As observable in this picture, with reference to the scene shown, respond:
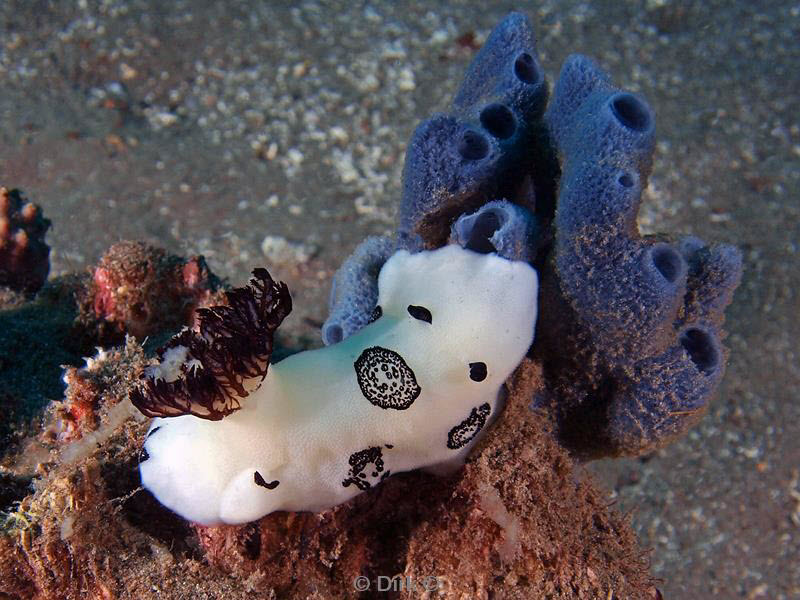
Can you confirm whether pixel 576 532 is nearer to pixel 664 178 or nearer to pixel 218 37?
pixel 664 178

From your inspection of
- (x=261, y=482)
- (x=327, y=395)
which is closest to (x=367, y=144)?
(x=327, y=395)

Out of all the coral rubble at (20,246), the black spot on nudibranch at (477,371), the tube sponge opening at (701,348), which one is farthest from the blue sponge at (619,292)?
the coral rubble at (20,246)

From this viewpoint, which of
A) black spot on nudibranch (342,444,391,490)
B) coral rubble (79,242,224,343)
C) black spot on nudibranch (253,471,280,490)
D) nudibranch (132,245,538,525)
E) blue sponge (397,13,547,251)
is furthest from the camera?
coral rubble (79,242,224,343)

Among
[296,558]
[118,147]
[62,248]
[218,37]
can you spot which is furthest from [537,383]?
[218,37]

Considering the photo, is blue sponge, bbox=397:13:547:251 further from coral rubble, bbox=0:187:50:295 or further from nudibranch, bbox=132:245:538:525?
coral rubble, bbox=0:187:50:295

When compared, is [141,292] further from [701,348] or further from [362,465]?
[701,348]

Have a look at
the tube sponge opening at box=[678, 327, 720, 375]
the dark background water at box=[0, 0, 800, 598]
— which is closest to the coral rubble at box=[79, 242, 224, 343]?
the tube sponge opening at box=[678, 327, 720, 375]
